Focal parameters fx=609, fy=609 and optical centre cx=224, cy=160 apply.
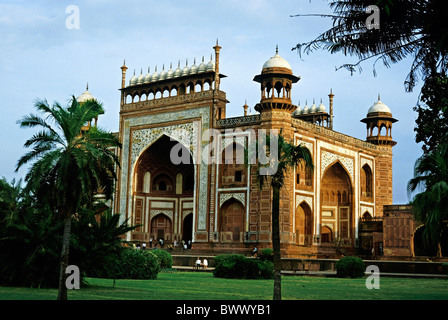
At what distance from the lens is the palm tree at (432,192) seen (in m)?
11.7

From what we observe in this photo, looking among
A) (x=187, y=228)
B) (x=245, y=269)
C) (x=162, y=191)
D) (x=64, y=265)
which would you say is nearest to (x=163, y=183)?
(x=162, y=191)

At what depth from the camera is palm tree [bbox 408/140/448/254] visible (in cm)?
Answer: 1167

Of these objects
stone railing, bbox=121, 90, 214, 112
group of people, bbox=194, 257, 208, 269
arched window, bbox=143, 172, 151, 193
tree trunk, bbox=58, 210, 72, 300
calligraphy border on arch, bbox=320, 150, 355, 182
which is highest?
stone railing, bbox=121, 90, 214, 112

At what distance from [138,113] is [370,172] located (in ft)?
46.6

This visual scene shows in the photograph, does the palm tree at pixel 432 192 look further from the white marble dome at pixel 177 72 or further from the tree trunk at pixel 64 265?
the white marble dome at pixel 177 72

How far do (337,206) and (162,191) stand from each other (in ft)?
34.2

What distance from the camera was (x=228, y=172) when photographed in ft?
102

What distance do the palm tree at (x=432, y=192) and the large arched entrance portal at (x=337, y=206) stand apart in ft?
70.3

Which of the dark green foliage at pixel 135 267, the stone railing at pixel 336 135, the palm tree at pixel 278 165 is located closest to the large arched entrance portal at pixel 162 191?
the stone railing at pixel 336 135

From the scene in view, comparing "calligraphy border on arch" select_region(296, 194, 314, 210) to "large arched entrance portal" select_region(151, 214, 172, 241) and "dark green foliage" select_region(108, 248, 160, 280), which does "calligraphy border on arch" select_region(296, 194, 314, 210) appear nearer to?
"large arched entrance portal" select_region(151, 214, 172, 241)

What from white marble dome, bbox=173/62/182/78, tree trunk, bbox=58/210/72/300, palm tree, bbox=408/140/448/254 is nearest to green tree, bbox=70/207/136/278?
tree trunk, bbox=58/210/72/300

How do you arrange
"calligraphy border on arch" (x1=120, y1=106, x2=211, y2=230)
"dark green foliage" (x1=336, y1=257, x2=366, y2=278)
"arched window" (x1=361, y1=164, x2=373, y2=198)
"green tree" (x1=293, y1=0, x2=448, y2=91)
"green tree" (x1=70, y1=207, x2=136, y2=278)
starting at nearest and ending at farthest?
"green tree" (x1=293, y1=0, x2=448, y2=91), "green tree" (x1=70, y1=207, x2=136, y2=278), "dark green foliage" (x1=336, y1=257, x2=366, y2=278), "calligraphy border on arch" (x1=120, y1=106, x2=211, y2=230), "arched window" (x1=361, y1=164, x2=373, y2=198)

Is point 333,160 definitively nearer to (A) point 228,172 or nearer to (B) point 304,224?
(B) point 304,224

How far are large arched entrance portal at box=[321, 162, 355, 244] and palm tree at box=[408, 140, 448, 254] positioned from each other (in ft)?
70.3
